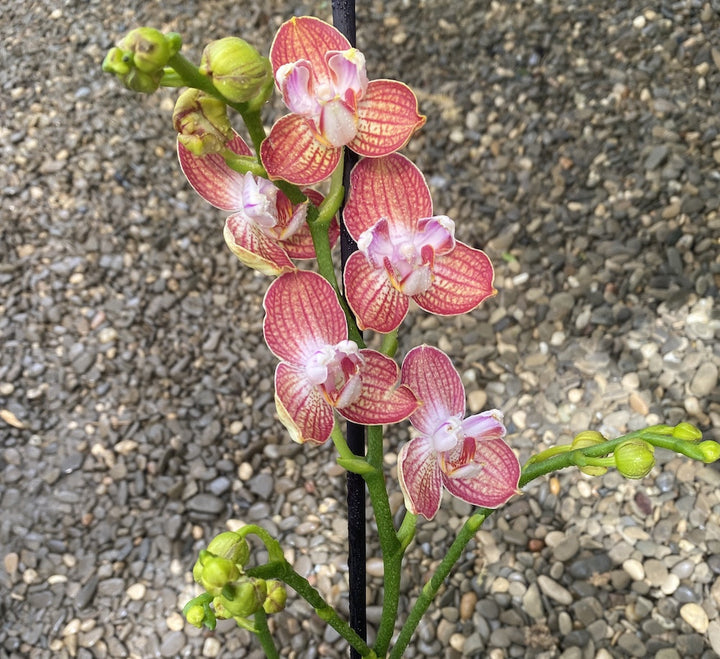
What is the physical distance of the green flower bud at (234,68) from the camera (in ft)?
1.21

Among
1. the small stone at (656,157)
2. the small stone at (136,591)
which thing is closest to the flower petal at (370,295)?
the small stone at (136,591)

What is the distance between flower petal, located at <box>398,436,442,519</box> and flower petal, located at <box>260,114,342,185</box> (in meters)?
0.17

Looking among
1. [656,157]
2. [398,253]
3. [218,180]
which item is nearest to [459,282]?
[398,253]

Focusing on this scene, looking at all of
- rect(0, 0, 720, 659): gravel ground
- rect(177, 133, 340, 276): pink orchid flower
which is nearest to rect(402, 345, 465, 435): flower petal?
rect(177, 133, 340, 276): pink orchid flower

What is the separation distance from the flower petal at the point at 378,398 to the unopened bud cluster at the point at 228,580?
114 millimetres

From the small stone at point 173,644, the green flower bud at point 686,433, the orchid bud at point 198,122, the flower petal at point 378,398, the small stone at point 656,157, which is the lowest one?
the small stone at point 173,644

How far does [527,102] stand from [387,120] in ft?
4.32

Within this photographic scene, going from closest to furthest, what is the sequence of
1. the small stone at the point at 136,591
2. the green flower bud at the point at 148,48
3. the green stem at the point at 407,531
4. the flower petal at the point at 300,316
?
the green flower bud at the point at 148,48, the flower petal at the point at 300,316, the green stem at the point at 407,531, the small stone at the point at 136,591

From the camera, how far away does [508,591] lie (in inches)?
42.1

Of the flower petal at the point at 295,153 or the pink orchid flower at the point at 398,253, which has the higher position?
the flower petal at the point at 295,153

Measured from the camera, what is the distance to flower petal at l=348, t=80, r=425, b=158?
0.42 meters

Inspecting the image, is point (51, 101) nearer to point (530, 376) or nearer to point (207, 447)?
point (207, 447)

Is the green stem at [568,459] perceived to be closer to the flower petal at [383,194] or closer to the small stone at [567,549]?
the flower petal at [383,194]

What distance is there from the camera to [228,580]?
0.45m
